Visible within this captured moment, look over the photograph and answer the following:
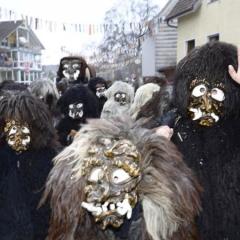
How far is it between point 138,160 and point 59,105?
3.24m

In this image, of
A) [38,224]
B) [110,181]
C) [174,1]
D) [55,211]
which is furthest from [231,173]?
[174,1]

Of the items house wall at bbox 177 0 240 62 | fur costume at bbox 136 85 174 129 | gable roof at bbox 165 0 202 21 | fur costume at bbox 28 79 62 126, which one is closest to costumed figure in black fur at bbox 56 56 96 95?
fur costume at bbox 28 79 62 126

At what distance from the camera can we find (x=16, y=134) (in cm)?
266

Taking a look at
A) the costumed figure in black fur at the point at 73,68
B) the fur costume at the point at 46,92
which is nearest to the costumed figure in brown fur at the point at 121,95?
the costumed figure in black fur at the point at 73,68

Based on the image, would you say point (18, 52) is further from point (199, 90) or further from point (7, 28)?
point (199, 90)

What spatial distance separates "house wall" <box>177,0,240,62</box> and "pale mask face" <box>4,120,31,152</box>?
777 cm

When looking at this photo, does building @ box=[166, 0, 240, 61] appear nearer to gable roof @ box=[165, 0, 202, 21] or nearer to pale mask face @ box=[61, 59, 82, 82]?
gable roof @ box=[165, 0, 202, 21]

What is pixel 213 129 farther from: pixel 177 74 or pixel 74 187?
pixel 74 187

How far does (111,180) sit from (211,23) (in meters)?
10.3

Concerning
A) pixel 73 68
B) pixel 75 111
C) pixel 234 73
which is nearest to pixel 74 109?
pixel 75 111

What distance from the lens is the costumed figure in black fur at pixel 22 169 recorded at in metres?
2.68

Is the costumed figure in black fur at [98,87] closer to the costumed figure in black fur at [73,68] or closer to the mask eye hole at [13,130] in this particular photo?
the costumed figure in black fur at [73,68]

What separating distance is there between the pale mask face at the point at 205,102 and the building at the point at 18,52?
31.8m

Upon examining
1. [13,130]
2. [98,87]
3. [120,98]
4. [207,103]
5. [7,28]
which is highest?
[7,28]
